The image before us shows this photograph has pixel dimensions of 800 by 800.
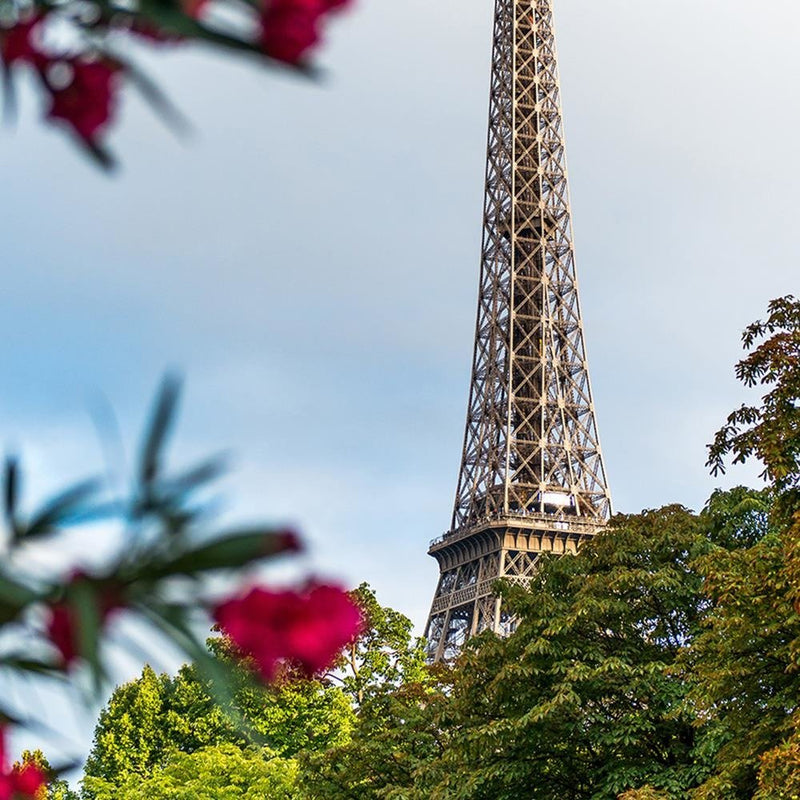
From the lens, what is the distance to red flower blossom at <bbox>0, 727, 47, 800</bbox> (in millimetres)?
1496

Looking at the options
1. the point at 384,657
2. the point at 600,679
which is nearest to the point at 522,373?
the point at 384,657

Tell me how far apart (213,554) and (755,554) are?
15278mm

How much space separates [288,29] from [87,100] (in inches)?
9.6

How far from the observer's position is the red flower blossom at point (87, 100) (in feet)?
4.64

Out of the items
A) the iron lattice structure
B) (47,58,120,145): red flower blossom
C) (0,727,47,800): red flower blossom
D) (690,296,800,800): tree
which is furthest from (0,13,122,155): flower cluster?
the iron lattice structure

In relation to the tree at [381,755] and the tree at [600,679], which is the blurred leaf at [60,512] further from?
the tree at [381,755]

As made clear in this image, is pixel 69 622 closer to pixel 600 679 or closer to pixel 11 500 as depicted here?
pixel 11 500

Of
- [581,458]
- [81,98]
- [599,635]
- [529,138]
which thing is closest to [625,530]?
[599,635]

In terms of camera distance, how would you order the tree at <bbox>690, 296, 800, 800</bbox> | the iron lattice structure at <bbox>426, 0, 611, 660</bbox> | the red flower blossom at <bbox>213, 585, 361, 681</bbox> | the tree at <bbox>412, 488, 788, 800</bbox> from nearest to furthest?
the red flower blossom at <bbox>213, 585, 361, 681</bbox> < the tree at <bbox>690, 296, 800, 800</bbox> < the tree at <bbox>412, 488, 788, 800</bbox> < the iron lattice structure at <bbox>426, 0, 611, 660</bbox>

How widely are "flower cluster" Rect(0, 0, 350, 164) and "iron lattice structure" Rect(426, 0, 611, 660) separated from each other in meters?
56.2

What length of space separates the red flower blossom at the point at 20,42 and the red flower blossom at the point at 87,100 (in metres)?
0.05

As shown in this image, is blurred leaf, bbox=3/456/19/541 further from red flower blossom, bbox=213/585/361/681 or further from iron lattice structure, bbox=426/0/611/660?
iron lattice structure, bbox=426/0/611/660

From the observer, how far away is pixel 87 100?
1425 mm

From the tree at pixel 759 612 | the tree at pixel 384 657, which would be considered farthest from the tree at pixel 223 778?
the tree at pixel 759 612
